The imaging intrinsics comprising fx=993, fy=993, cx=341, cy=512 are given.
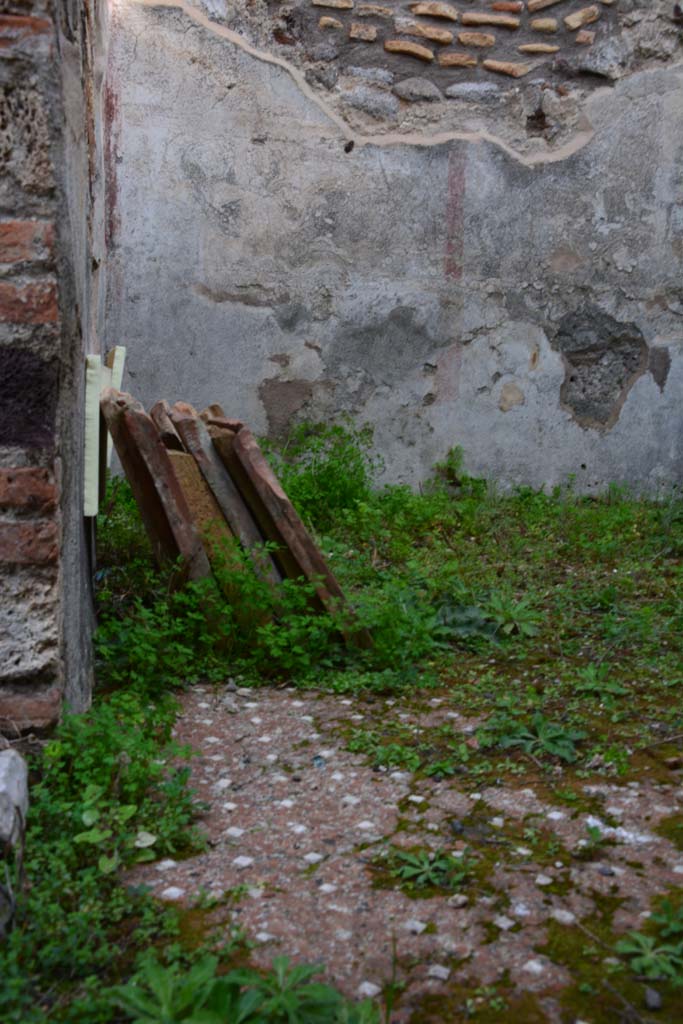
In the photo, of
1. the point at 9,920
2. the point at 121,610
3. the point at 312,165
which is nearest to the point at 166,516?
the point at 121,610

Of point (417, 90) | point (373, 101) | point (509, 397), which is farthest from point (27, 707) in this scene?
point (417, 90)

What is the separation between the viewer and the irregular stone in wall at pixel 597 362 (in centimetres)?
613

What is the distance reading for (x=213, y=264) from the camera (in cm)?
563

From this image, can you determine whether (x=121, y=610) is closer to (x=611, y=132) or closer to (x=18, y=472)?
(x=18, y=472)

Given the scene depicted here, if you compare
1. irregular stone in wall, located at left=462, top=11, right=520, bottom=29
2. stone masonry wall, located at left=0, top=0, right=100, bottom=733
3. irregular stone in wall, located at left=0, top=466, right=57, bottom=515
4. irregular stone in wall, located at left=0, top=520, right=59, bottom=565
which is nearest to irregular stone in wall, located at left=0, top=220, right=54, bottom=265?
stone masonry wall, located at left=0, top=0, right=100, bottom=733

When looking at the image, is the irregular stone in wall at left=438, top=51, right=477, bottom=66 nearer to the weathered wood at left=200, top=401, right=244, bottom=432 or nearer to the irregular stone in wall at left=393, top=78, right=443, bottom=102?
the irregular stone in wall at left=393, top=78, right=443, bottom=102

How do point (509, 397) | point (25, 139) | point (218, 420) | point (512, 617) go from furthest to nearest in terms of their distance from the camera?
point (509, 397), point (218, 420), point (512, 617), point (25, 139)

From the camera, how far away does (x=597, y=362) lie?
20.2ft

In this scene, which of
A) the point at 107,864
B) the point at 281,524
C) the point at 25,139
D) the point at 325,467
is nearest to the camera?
the point at 107,864

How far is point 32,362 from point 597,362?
15.0 ft

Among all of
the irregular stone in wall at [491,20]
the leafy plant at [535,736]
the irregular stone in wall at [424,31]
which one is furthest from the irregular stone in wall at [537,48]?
the leafy plant at [535,736]

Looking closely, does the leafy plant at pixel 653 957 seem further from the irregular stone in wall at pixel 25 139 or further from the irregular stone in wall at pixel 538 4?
the irregular stone in wall at pixel 538 4

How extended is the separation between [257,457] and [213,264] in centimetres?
237

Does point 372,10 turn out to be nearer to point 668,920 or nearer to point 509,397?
point 509,397
